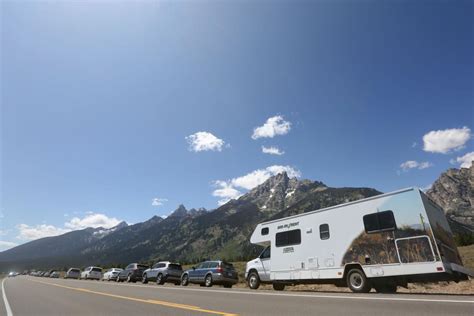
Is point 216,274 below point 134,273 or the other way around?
below

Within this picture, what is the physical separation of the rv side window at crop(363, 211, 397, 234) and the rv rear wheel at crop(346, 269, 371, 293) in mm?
1776

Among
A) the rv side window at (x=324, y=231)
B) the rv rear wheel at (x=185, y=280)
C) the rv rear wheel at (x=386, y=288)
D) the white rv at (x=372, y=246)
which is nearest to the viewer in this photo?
the white rv at (x=372, y=246)

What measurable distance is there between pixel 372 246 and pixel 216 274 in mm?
11406

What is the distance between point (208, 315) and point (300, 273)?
8.83 m

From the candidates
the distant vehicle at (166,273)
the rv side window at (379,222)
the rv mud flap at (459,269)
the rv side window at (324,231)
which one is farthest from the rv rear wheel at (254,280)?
the rv mud flap at (459,269)

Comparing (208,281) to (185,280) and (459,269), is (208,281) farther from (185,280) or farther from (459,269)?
(459,269)

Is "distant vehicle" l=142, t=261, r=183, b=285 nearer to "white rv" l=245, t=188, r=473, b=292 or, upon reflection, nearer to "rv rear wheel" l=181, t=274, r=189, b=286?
"rv rear wheel" l=181, t=274, r=189, b=286

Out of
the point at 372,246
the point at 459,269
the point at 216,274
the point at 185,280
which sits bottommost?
the point at 459,269

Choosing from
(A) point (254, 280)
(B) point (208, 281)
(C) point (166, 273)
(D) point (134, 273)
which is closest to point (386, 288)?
(A) point (254, 280)

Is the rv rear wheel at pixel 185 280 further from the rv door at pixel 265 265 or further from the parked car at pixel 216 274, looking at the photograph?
the rv door at pixel 265 265

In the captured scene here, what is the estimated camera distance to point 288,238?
1684 cm

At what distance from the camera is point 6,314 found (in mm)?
10211

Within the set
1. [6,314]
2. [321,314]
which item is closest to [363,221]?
[321,314]

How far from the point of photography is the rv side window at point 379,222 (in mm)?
12773
